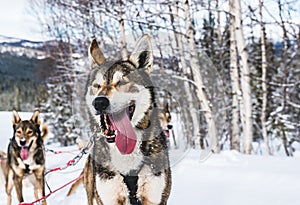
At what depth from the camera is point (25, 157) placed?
13.8 feet

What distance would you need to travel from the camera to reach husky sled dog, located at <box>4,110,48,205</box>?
13.8 feet

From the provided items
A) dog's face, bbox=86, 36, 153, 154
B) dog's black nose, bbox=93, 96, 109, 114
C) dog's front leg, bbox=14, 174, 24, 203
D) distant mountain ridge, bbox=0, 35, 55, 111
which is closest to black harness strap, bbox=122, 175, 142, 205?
dog's face, bbox=86, 36, 153, 154

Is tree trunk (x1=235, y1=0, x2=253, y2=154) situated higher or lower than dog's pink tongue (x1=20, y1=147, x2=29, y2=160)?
higher

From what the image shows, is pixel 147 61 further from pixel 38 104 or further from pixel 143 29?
pixel 38 104

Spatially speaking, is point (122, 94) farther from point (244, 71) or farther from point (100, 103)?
point (244, 71)

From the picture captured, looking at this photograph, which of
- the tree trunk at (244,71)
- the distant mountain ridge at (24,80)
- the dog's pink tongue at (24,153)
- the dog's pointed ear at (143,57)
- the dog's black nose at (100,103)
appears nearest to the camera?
the dog's black nose at (100,103)

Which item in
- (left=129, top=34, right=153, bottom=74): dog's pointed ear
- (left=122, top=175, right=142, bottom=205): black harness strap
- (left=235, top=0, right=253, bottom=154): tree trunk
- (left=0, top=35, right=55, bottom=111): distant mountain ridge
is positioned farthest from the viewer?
(left=0, top=35, right=55, bottom=111): distant mountain ridge

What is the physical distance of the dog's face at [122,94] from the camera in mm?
1708

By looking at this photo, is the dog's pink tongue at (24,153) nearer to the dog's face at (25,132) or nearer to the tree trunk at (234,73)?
the dog's face at (25,132)

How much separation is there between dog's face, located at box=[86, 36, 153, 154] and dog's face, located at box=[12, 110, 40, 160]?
259 cm

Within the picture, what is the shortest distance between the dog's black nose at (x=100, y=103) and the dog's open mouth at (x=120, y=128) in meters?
0.11

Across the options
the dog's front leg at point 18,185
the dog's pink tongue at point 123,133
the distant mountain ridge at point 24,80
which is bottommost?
the dog's front leg at point 18,185

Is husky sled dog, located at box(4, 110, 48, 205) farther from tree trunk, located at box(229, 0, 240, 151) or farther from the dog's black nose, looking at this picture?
tree trunk, located at box(229, 0, 240, 151)

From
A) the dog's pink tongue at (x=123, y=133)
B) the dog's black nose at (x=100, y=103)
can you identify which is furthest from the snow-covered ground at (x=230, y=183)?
the dog's black nose at (x=100, y=103)
